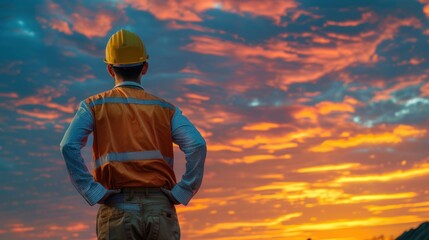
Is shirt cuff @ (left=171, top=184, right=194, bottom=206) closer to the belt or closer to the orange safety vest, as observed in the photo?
the orange safety vest

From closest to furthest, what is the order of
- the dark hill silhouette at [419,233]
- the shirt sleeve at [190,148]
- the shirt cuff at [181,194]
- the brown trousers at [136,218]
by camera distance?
1. the brown trousers at [136,218]
2. the shirt cuff at [181,194]
3. the shirt sleeve at [190,148]
4. the dark hill silhouette at [419,233]

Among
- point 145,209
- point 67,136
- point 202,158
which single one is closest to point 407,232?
point 202,158

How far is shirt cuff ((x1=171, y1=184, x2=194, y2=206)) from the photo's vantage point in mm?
6447

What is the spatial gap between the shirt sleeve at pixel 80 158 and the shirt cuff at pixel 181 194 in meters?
0.71

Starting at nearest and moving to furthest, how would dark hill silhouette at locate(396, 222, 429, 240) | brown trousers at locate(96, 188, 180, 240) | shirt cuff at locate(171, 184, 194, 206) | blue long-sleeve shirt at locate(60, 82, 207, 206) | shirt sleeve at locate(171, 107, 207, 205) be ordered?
brown trousers at locate(96, 188, 180, 240), blue long-sleeve shirt at locate(60, 82, 207, 206), shirt cuff at locate(171, 184, 194, 206), shirt sleeve at locate(171, 107, 207, 205), dark hill silhouette at locate(396, 222, 429, 240)

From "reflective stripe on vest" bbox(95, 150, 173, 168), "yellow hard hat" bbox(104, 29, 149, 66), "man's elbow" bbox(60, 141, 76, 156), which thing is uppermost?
"yellow hard hat" bbox(104, 29, 149, 66)

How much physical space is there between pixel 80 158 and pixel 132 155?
51 cm

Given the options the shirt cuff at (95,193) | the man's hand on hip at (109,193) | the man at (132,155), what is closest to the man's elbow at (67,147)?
the man at (132,155)

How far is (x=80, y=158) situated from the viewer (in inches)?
248

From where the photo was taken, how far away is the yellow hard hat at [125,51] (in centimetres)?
669

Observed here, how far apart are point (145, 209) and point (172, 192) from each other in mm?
354

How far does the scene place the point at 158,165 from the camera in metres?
6.34

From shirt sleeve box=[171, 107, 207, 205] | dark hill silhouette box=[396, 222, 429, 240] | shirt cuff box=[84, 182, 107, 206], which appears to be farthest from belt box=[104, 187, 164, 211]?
dark hill silhouette box=[396, 222, 429, 240]

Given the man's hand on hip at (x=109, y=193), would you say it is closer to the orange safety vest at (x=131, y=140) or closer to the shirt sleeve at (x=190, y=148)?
the orange safety vest at (x=131, y=140)
